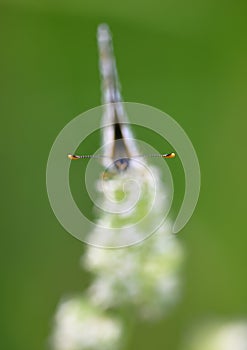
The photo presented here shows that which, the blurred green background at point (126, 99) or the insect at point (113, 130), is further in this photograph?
the blurred green background at point (126, 99)

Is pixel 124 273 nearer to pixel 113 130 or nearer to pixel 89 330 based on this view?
pixel 89 330

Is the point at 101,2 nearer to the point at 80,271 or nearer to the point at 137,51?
the point at 137,51

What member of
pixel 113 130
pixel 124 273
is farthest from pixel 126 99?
pixel 124 273

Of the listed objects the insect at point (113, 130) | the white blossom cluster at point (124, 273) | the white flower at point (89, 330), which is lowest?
the white flower at point (89, 330)

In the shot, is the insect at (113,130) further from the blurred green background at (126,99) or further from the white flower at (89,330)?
the white flower at (89,330)

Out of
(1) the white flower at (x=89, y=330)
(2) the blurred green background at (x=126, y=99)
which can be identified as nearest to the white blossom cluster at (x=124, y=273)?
(1) the white flower at (x=89, y=330)

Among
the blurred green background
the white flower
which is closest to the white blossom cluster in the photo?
the white flower
